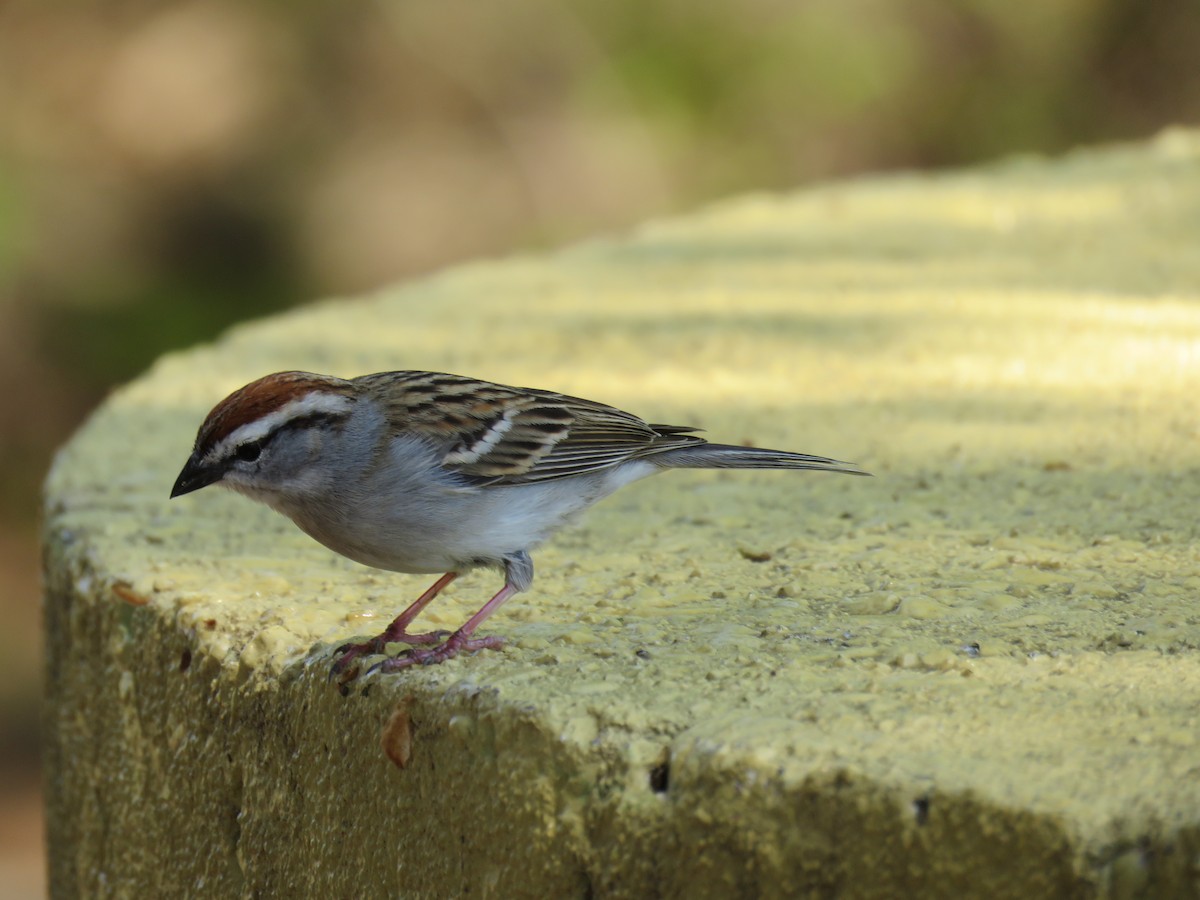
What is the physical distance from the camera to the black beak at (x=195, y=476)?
317 centimetres

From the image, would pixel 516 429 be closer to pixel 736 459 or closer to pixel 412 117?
pixel 736 459

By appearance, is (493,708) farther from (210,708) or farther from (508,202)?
(508,202)

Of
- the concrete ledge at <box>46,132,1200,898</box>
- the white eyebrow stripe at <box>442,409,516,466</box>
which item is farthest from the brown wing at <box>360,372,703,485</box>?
the concrete ledge at <box>46,132,1200,898</box>

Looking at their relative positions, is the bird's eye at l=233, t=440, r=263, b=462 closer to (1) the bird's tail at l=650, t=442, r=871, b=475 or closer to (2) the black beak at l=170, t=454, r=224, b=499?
(2) the black beak at l=170, t=454, r=224, b=499

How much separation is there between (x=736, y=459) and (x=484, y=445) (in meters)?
0.58

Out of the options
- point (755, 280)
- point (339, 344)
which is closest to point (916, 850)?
point (339, 344)

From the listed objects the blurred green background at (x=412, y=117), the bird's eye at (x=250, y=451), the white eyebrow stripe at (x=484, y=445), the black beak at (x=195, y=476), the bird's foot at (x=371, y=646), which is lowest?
the bird's foot at (x=371, y=646)

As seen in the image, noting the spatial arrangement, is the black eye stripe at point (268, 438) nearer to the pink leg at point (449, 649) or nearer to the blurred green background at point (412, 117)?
the pink leg at point (449, 649)

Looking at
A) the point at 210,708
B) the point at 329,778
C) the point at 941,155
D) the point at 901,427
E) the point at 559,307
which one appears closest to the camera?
the point at 329,778

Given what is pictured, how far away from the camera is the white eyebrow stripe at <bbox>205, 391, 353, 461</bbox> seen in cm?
317

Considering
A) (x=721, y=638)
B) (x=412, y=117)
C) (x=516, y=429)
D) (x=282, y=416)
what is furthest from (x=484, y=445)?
(x=412, y=117)

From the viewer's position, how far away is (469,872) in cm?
256

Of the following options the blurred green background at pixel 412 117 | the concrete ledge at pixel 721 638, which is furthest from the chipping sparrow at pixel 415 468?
the blurred green background at pixel 412 117

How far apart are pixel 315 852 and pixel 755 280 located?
12.6ft
